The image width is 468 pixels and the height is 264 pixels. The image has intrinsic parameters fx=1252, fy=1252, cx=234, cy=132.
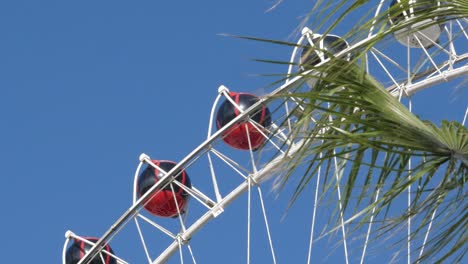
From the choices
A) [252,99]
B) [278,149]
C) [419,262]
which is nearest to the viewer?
[419,262]

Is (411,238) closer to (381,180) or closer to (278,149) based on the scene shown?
(381,180)

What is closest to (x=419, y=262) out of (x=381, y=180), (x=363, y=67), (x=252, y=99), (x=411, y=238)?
(x=411, y=238)

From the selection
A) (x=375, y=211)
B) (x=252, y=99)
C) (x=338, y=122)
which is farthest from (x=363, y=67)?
(x=252, y=99)

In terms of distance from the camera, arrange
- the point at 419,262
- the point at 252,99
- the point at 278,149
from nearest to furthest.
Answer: the point at 419,262
the point at 278,149
the point at 252,99

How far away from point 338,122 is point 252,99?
47.4 ft

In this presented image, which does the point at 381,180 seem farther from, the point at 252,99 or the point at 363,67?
the point at 252,99

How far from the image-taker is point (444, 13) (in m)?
6.55

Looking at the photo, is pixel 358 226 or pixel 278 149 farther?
pixel 278 149

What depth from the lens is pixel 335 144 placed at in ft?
22.6

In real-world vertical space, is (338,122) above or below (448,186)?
above

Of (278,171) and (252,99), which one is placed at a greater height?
(252,99)

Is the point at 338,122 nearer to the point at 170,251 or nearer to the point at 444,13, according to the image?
the point at 444,13

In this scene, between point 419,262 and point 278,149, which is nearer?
point 419,262

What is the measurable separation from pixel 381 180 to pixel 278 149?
0.72 metres
